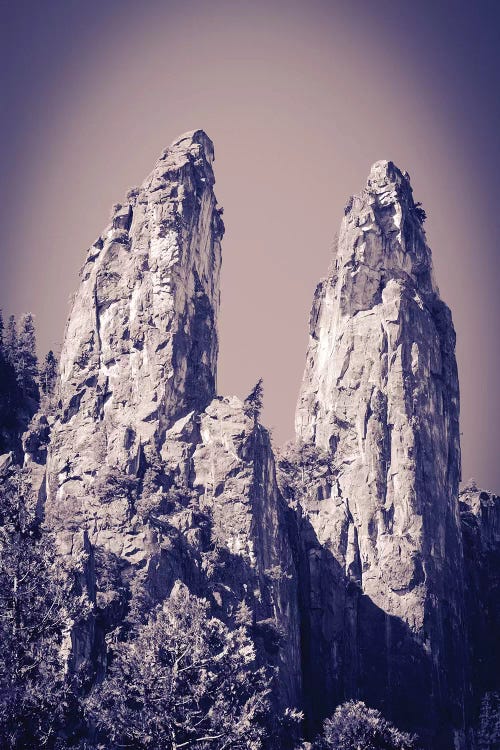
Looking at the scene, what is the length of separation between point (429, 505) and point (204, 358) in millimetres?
24577

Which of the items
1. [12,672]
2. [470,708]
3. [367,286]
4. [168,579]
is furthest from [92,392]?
[12,672]

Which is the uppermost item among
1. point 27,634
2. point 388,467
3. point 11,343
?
point 11,343

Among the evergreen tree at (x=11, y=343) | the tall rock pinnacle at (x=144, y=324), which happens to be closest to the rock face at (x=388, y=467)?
the tall rock pinnacle at (x=144, y=324)

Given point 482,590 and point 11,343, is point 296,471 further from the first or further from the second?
point 11,343

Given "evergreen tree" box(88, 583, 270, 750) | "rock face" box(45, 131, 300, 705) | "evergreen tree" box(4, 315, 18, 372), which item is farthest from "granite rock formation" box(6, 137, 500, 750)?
"evergreen tree" box(88, 583, 270, 750)

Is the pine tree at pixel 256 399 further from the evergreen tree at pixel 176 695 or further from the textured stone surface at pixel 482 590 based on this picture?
the evergreen tree at pixel 176 695

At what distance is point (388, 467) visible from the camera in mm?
102812

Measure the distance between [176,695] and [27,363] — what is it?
208 ft

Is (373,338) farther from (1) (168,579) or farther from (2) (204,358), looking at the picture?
(1) (168,579)

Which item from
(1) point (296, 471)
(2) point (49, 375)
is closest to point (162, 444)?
(1) point (296, 471)

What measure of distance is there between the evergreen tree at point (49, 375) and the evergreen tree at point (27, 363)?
84 cm

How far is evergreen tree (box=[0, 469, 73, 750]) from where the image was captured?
45781 mm

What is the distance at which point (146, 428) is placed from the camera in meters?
94.1

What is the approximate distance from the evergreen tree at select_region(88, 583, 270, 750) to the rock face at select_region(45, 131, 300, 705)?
15426mm
